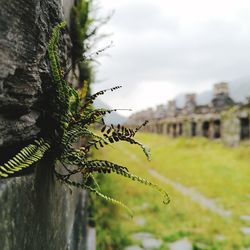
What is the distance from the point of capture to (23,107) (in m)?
1.55

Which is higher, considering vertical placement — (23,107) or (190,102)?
(190,102)

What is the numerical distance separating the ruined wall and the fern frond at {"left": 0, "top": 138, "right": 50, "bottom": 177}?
0.13 feet

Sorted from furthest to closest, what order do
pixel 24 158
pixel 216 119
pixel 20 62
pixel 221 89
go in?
pixel 221 89, pixel 216 119, pixel 24 158, pixel 20 62

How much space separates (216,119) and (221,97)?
1.73 m

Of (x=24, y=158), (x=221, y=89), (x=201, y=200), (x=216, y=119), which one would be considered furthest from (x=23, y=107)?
(x=221, y=89)

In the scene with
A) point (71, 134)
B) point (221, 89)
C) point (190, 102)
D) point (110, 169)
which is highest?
point (221, 89)

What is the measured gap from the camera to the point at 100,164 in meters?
1.94

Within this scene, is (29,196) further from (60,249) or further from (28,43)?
(60,249)

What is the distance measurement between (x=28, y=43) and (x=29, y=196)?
532mm

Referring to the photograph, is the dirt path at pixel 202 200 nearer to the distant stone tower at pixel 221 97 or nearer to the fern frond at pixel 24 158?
the fern frond at pixel 24 158

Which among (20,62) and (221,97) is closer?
(20,62)

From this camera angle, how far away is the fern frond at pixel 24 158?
1443 millimetres

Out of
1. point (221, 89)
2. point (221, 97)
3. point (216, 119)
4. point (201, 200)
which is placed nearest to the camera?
point (201, 200)

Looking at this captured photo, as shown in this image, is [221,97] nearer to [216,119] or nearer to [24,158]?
[216,119]
